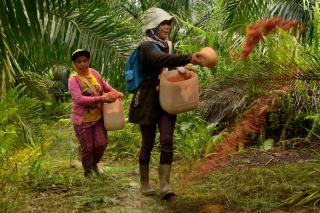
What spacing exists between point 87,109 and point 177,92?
157cm

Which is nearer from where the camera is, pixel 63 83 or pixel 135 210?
pixel 135 210

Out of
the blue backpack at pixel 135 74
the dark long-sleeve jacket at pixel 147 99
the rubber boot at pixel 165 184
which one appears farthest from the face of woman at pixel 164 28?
the rubber boot at pixel 165 184

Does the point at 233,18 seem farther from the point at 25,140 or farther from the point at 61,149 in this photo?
the point at 61,149

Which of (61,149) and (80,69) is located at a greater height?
(80,69)

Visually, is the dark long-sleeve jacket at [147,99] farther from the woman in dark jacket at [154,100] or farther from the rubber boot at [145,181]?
the rubber boot at [145,181]

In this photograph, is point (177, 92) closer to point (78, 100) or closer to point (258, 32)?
point (258, 32)

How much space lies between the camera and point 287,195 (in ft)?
14.4

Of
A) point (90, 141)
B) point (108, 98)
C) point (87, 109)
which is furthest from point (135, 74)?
point (90, 141)

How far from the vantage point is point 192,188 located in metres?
4.93

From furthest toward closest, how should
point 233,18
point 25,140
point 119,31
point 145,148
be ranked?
point 25,140 → point 119,31 → point 233,18 → point 145,148

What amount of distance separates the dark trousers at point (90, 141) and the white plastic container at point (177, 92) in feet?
4.65

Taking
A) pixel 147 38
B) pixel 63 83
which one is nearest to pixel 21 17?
pixel 147 38

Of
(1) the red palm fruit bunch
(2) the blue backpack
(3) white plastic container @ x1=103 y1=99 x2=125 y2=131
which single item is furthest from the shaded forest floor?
(1) the red palm fruit bunch

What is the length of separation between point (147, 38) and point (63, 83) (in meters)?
12.8
